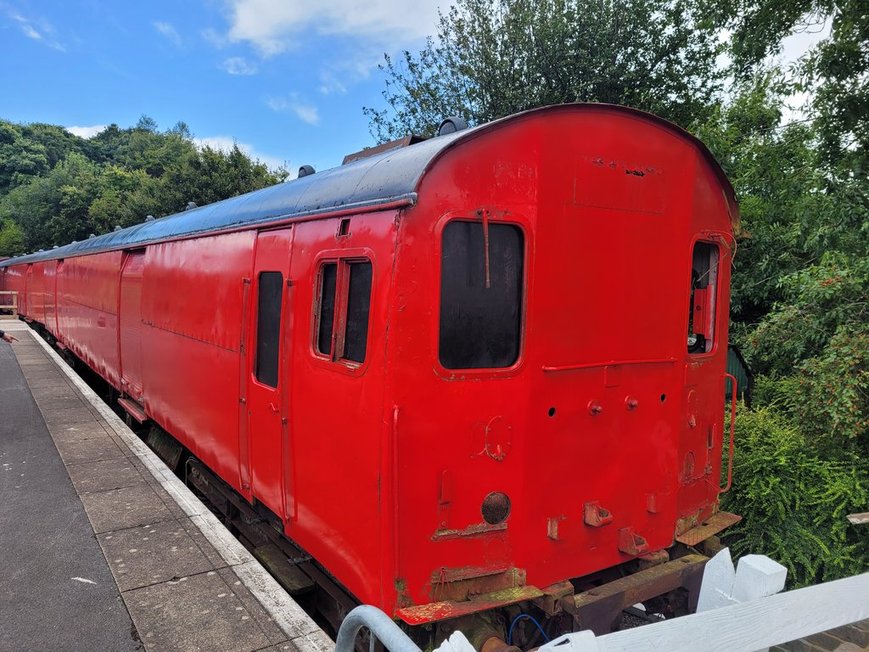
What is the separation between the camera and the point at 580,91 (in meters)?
15.0

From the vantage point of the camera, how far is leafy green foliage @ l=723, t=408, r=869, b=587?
5.24 metres

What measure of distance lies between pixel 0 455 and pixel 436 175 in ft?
21.1

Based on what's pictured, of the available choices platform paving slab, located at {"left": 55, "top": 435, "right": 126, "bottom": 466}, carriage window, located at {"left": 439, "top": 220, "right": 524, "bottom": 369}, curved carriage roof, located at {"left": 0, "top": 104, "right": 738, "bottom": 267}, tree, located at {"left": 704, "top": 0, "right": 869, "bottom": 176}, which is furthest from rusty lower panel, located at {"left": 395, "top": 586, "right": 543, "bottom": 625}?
tree, located at {"left": 704, "top": 0, "right": 869, "bottom": 176}

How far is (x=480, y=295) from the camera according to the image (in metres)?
3.07

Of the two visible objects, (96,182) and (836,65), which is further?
(96,182)

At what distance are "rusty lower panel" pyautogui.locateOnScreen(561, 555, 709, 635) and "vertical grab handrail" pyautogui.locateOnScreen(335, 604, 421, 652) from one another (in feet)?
4.94

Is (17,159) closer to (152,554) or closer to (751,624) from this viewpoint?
(152,554)

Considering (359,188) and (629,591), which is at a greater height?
(359,188)

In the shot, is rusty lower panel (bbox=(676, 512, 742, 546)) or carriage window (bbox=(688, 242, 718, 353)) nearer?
rusty lower panel (bbox=(676, 512, 742, 546))

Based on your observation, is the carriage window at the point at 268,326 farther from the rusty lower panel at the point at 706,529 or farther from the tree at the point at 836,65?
the tree at the point at 836,65

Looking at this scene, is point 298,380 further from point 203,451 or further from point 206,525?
point 203,451

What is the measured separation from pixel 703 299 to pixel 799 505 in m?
2.78

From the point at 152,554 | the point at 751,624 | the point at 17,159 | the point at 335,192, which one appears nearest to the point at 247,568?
the point at 152,554

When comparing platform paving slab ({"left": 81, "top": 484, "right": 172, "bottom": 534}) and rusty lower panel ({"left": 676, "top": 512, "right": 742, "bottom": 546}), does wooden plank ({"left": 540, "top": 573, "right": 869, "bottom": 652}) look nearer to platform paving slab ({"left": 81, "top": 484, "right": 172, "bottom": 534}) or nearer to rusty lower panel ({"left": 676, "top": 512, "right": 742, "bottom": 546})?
rusty lower panel ({"left": 676, "top": 512, "right": 742, "bottom": 546})
